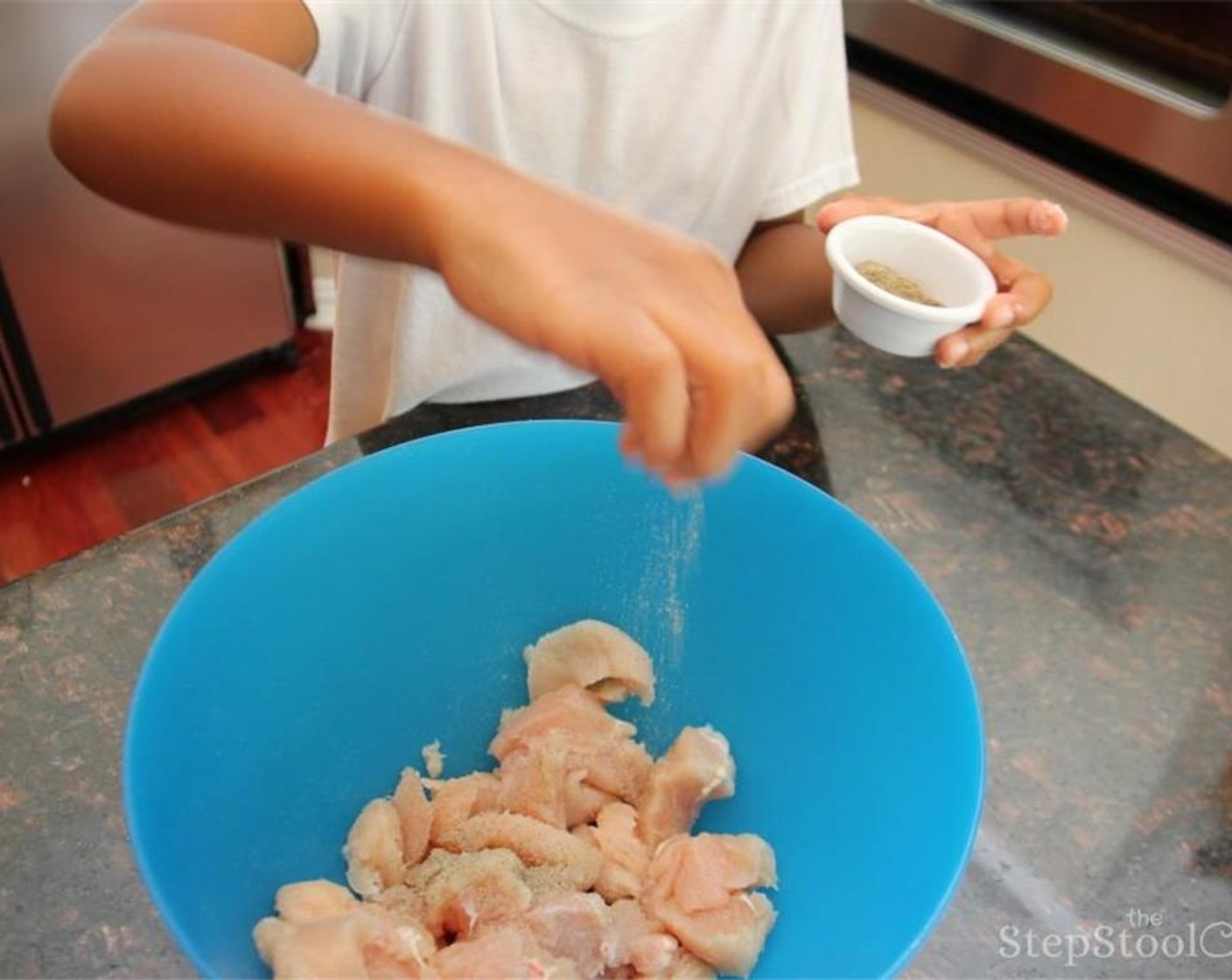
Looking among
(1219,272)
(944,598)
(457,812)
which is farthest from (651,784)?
(1219,272)

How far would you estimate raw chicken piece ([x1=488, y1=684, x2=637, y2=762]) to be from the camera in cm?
66

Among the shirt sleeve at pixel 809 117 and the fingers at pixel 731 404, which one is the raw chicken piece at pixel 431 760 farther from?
the shirt sleeve at pixel 809 117

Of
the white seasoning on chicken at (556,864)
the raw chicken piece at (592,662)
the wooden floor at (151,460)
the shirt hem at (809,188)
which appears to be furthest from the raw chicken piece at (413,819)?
the wooden floor at (151,460)

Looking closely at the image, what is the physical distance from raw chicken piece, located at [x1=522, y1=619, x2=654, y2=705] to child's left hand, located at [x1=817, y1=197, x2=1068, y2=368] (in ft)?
1.00

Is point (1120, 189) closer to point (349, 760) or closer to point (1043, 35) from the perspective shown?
point (1043, 35)

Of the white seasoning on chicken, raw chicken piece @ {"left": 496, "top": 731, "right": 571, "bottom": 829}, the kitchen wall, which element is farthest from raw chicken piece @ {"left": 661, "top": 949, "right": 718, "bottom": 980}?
the kitchen wall

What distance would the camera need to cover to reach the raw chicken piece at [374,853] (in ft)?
1.98

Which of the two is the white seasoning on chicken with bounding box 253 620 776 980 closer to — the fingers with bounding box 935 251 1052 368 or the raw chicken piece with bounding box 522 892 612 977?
the raw chicken piece with bounding box 522 892 612 977

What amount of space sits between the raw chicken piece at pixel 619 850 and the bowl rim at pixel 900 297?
1.22ft

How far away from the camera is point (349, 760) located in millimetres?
642

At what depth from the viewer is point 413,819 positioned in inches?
24.8

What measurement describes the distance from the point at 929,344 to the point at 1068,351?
2.71 feet

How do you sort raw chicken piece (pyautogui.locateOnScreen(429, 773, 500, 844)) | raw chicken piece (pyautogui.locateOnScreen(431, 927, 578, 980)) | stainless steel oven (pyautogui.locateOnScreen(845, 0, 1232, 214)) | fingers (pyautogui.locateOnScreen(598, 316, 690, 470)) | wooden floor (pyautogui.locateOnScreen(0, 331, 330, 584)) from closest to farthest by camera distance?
fingers (pyautogui.locateOnScreen(598, 316, 690, 470)) < raw chicken piece (pyautogui.locateOnScreen(431, 927, 578, 980)) < raw chicken piece (pyautogui.locateOnScreen(429, 773, 500, 844)) < stainless steel oven (pyautogui.locateOnScreen(845, 0, 1232, 214)) < wooden floor (pyautogui.locateOnScreen(0, 331, 330, 584))

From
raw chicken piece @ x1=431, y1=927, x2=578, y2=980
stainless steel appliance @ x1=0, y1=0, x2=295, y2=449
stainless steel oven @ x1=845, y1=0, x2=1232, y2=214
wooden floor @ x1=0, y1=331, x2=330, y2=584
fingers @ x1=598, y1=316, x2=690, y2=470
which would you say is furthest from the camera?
wooden floor @ x1=0, y1=331, x2=330, y2=584
